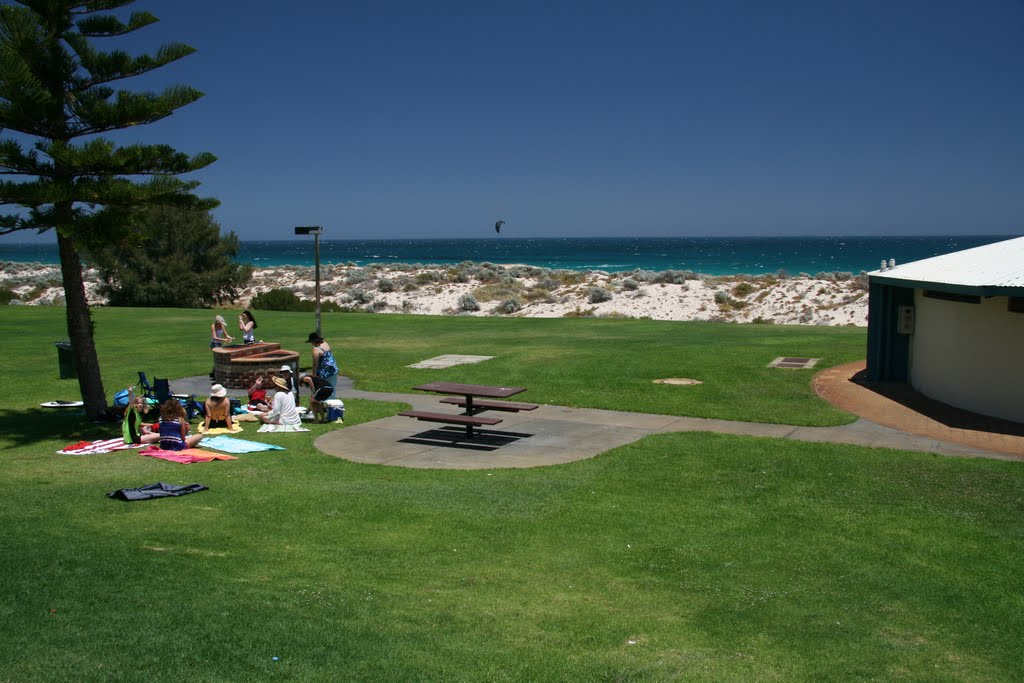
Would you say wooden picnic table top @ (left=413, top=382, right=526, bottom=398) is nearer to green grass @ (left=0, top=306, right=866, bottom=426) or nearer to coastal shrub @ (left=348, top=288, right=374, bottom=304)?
green grass @ (left=0, top=306, right=866, bottom=426)

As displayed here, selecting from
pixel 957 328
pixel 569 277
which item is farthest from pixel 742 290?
pixel 957 328

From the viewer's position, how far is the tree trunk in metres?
14.2

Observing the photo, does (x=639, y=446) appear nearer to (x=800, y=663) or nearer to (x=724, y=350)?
(x=800, y=663)

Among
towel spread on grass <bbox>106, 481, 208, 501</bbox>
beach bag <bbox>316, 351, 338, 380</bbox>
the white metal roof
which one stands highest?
the white metal roof

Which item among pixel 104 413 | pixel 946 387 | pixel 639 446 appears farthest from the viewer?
pixel 946 387

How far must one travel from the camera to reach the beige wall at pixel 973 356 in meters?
14.6

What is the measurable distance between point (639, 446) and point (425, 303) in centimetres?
3894

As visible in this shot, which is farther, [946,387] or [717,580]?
[946,387]

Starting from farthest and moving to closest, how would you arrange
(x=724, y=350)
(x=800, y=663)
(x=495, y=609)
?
(x=724, y=350), (x=495, y=609), (x=800, y=663)

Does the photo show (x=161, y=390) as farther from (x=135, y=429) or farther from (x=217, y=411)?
(x=135, y=429)

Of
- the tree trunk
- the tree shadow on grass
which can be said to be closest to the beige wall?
the tree shadow on grass

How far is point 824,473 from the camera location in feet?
37.1

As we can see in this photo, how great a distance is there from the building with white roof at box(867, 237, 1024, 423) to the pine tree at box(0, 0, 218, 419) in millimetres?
12456

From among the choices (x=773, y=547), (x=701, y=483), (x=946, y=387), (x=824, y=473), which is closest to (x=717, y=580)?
(x=773, y=547)
